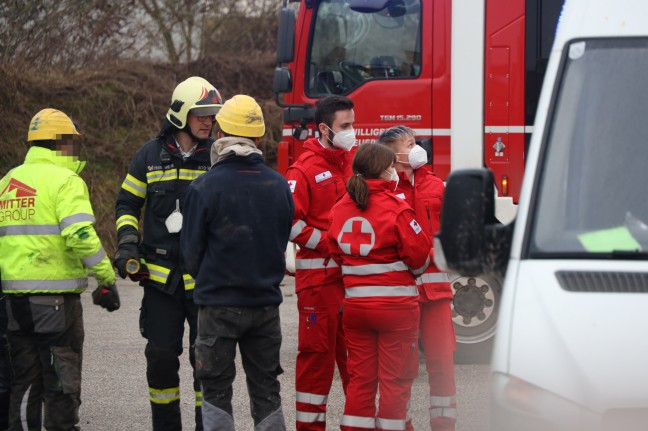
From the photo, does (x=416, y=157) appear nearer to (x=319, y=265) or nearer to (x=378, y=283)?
(x=319, y=265)

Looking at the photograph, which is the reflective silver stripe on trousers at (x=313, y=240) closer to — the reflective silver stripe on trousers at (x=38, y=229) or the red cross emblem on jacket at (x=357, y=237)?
the red cross emblem on jacket at (x=357, y=237)

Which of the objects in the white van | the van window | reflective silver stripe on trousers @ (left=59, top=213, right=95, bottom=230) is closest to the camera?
the white van

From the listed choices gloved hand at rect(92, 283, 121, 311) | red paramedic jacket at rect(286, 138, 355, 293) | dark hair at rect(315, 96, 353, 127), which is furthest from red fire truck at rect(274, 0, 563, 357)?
gloved hand at rect(92, 283, 121, 311)

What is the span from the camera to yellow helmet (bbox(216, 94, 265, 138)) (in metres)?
5.46

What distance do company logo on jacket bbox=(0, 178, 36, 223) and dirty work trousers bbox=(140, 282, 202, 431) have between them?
31.0 inches

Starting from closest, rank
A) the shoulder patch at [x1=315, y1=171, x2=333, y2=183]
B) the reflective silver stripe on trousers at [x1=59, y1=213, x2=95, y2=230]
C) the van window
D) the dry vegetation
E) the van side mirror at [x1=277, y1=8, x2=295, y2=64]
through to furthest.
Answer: the van window, the reflective silver stripe on trousers at [x1=59, y1=213, x2=95, y2=230], the shoulder patch at [x1=315, y1=171, x2=333, y2=183], the van side mirror at [x1=277, y1=8, x2=295, y2=64], the dry vegetation

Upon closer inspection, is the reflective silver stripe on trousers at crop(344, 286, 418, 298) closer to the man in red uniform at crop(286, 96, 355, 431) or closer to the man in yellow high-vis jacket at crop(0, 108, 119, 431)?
the man in red uniform at crop(286, 96, 355, 431)

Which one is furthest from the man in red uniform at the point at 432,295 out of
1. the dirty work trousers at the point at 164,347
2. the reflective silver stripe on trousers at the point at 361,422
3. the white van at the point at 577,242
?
the white van at the point at 577,242

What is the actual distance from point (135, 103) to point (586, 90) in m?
13.9

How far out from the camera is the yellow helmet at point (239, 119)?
5.46m

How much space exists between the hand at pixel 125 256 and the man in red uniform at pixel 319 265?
34.7 inches

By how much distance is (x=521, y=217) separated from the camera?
13.0ft

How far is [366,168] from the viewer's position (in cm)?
564

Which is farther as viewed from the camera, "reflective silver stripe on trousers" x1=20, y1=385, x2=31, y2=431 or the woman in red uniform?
"reflective silver stripe on trousers" x1=20, y1=385, x2=31, y2=431
